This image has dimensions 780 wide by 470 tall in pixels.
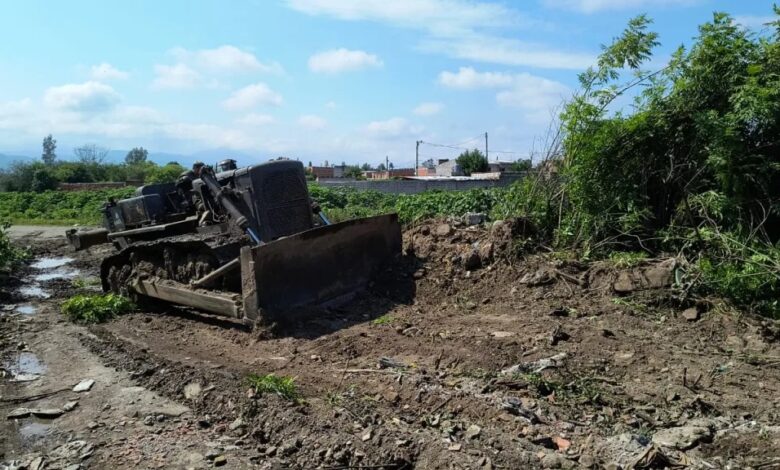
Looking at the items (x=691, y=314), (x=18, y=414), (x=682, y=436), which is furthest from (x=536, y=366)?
(x=18, y=414)

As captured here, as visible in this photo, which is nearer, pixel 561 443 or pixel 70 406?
pixel 561 443

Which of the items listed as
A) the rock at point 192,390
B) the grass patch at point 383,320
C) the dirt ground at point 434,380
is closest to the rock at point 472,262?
the dirt ground at point 434,380

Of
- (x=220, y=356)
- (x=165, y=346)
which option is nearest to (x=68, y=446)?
(x=220, y=356)

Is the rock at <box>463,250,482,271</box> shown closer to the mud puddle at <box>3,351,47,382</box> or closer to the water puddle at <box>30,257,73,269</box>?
the mud puddle at <box>3,351,47,382</box>

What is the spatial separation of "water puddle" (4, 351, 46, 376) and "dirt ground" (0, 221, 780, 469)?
3 cm

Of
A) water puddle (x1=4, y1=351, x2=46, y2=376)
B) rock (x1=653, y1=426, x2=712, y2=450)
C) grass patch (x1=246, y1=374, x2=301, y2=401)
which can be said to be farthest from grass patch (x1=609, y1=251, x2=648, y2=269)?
water puddle (x1=4, y1=351, x2=46, y2=376)

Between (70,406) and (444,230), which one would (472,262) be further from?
(70,406)

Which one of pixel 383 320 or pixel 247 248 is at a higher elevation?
pixel 247 248

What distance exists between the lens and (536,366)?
5.59 m

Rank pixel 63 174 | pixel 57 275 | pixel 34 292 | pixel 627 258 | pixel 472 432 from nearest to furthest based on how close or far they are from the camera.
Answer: pixel 472 432
pixel 627 258
pixel 34 292
pixel 57 275
pixel 63 174

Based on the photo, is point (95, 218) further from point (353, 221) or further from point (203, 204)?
point (353, 221)

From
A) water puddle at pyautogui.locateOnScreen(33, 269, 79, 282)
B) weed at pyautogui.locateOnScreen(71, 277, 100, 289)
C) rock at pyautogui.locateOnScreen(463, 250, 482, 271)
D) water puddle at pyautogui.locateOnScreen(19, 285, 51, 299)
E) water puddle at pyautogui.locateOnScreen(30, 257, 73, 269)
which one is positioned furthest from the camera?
water puddle at pyautogui.locateOnScreen(30, 257, 73, 269)

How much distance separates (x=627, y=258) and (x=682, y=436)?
4157 millimetres

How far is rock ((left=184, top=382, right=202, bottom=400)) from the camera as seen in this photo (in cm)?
551
